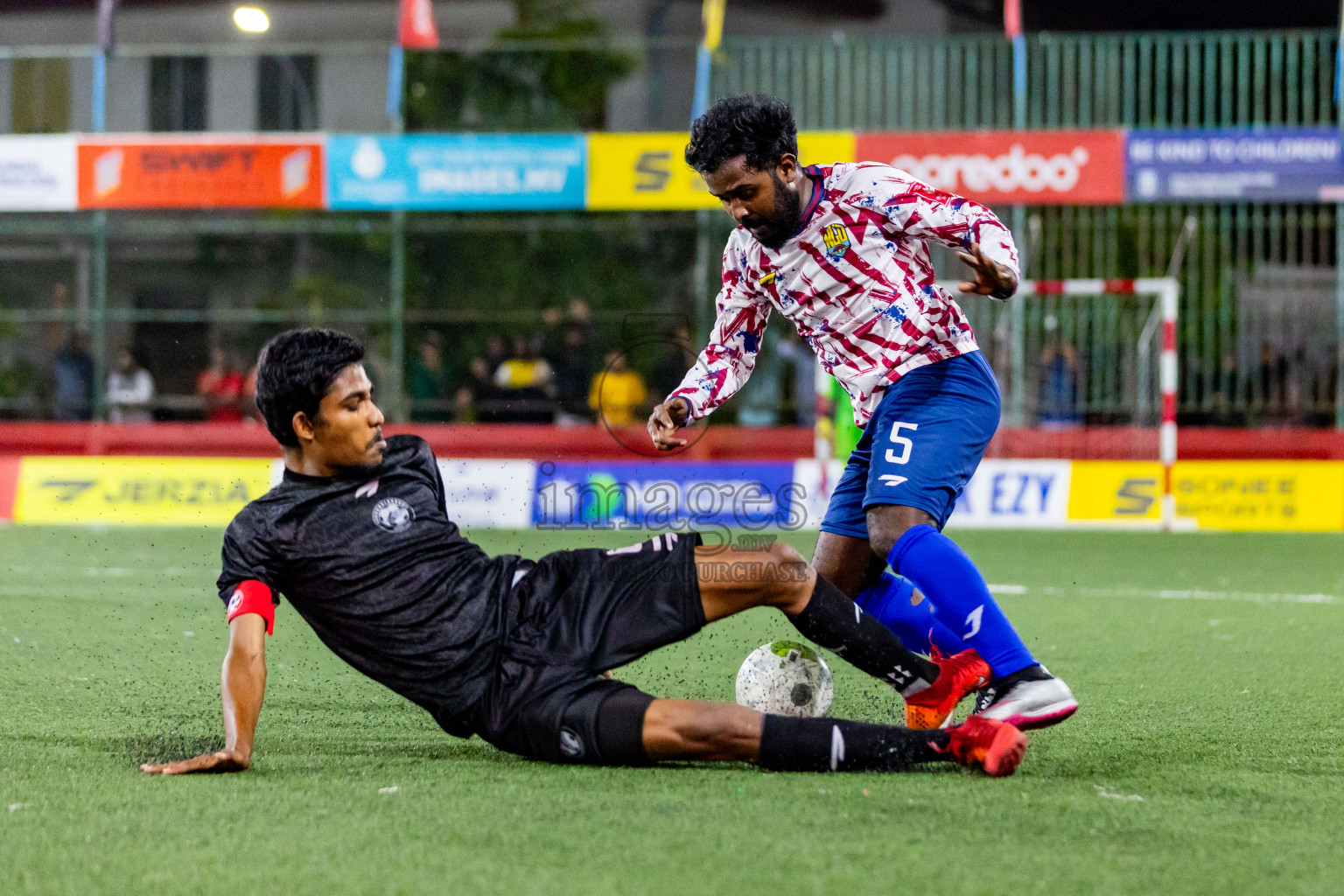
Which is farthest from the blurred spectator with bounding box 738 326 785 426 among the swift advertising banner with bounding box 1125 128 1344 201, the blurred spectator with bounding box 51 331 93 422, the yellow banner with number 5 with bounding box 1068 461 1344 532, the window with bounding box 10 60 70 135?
the window with bounding box 10 60 70 135

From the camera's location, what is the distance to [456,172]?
583 inches

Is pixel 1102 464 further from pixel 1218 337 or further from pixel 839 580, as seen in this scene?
pixel 839 580

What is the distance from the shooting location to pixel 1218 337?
47.1ft

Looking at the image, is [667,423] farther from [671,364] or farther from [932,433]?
[671,364]

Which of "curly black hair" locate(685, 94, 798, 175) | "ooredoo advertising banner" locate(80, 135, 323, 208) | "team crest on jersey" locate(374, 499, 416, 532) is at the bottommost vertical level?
"team crest on jersey" locate(374, 499, 416, 532)

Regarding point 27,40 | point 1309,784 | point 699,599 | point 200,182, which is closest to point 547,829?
point 699,599

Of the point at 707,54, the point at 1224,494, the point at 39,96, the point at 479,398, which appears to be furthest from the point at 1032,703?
the point at 39,96

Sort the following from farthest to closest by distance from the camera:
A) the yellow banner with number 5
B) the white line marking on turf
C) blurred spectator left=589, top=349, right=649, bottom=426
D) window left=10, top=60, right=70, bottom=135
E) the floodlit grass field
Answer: window left=10, top=60, right=70, bottom=135 → blurred spectator left=589, top=349, right=649, bottom=426 → the yellow banner with number 5 → the white line marking on turf → the floodlit grass field

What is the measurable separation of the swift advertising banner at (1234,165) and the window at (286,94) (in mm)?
11940

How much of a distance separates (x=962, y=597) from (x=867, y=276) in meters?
0.95

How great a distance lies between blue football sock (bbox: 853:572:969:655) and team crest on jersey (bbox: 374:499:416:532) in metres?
1.40

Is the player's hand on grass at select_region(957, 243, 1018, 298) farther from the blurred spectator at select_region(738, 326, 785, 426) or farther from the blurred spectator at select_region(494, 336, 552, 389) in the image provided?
the blurred spectator at select_region(494, 336, 552, 389)

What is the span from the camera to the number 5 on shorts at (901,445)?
406 centimetres

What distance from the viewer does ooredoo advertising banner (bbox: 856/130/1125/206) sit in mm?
14109
